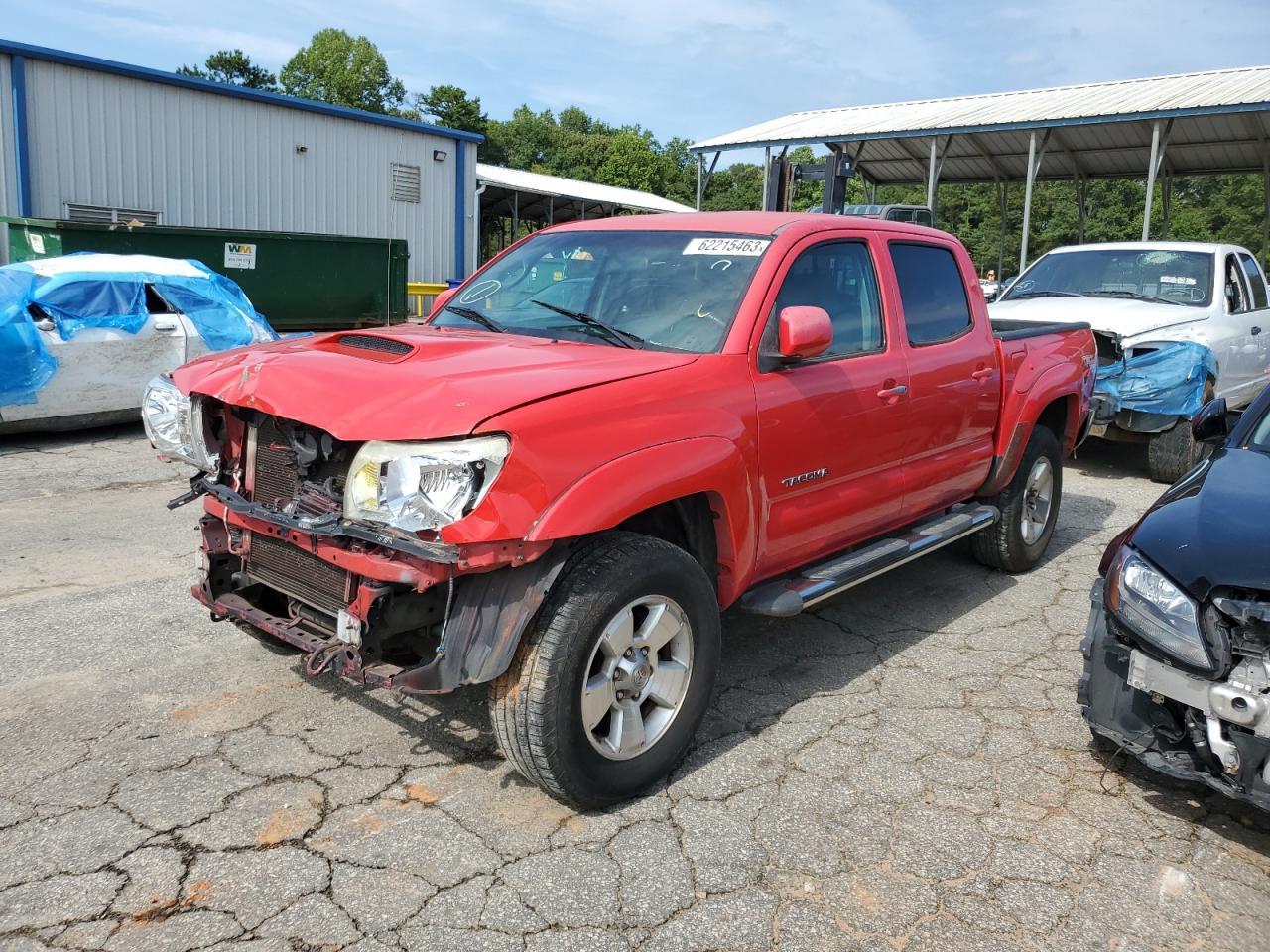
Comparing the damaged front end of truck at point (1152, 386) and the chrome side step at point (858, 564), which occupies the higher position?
the damaged front end of truck at point (1152, 386)

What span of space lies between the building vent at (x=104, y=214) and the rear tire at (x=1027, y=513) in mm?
13643

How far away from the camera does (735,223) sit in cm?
423

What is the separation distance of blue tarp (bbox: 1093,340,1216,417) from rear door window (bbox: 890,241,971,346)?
3698 millimetres

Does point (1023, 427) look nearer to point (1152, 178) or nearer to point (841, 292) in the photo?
point (841, 292)

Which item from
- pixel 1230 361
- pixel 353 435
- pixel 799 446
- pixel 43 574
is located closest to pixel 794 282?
pixel 799 446

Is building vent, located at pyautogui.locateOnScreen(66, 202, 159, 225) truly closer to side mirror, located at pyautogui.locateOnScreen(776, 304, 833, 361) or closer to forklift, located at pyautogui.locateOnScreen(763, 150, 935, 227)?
forklift, located at pyautogui.locateOnScreen(763, 150, 935, 227)

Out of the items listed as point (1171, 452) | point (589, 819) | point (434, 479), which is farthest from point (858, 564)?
point (1171, 452)

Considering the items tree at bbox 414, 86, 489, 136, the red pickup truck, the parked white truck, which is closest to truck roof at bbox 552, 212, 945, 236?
the red pickup truck

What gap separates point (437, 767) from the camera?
3.46 meters

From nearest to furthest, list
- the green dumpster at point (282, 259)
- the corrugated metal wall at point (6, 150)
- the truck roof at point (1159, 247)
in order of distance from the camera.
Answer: the truck roof at point (1159, 247), the green dumpster at point (282, 259), the corrugated metal wall at point (6, 150)

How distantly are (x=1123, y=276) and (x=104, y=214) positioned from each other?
565 inches

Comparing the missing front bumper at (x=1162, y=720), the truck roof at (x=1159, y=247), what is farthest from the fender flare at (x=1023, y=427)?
the truck roof at (x=1159, y=247)

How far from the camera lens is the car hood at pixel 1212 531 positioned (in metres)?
3.08

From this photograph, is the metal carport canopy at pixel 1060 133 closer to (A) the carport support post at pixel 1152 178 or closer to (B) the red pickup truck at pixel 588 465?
(A) the carport support post at pixel 1152 178
